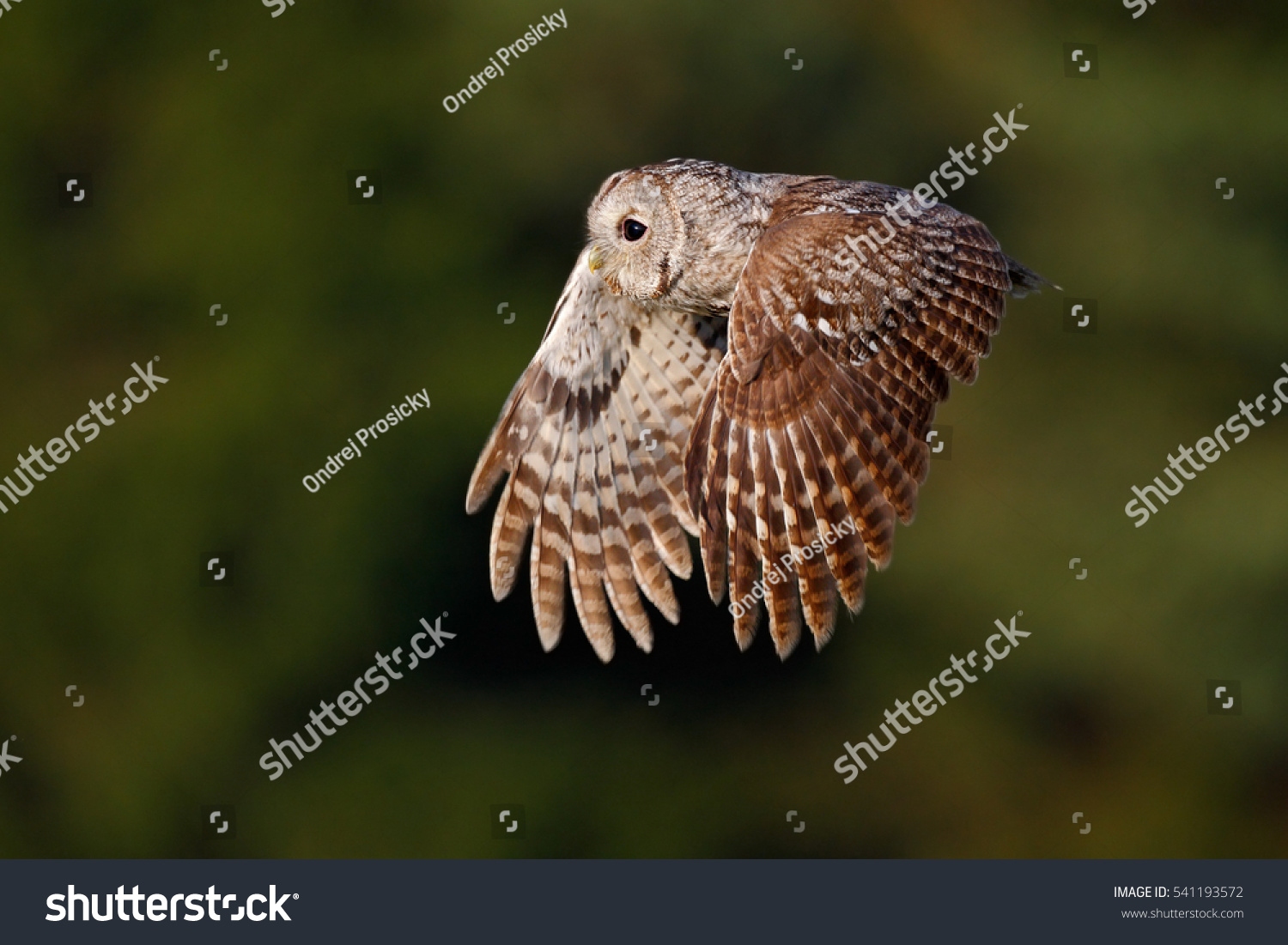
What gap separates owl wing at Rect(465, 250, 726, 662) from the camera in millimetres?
3436

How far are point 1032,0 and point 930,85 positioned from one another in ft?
3.27

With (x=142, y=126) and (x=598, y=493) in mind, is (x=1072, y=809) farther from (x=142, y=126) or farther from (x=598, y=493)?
(x=142, y=126)

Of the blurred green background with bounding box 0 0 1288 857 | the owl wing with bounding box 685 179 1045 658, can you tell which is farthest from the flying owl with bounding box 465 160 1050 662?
the blurred green background with bounding box 0 0 1288 857

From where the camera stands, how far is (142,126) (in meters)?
8.31

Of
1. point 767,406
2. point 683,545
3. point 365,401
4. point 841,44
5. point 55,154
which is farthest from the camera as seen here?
point 55,154

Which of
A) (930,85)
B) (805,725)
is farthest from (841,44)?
(805,725)

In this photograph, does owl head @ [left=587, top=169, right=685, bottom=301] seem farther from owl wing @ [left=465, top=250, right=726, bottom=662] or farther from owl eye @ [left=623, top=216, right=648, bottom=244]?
owl wing @ [left=465, top=250, right=726, bottom=662]

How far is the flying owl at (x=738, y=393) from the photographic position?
9.00 ft

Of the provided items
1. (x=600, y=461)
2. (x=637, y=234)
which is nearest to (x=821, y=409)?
(x=637, y=234)

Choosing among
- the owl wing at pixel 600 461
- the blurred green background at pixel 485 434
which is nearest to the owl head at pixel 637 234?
the owl wing at pixel 600 461

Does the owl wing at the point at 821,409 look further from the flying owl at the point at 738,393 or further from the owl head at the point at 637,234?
the owl head at the point at 637,234

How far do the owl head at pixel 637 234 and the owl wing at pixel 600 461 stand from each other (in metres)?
0.22

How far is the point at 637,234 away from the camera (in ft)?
10.3

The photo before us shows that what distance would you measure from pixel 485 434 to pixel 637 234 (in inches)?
165
